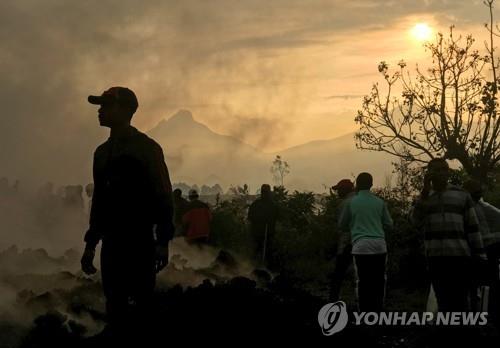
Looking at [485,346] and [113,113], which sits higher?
[113,113]

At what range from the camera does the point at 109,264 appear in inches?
211

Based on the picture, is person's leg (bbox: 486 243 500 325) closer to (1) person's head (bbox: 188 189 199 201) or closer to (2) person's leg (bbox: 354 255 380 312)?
(2) person's leg (bbox: 354 255 380 312)

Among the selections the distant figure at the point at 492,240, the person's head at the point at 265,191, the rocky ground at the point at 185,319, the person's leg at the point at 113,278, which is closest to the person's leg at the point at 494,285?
the distant figure at the point at 492,240

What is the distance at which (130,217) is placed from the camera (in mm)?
5348

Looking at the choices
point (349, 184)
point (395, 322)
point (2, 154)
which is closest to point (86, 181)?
point (2, 154)

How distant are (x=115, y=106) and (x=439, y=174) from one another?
11.4 ft

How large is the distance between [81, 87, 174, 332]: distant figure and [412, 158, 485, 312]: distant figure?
313 centimetres

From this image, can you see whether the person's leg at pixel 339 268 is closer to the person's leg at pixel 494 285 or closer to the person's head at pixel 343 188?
the person's head at pixel 343 188

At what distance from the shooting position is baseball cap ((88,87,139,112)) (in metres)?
5.46

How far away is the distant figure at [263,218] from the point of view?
1709cm

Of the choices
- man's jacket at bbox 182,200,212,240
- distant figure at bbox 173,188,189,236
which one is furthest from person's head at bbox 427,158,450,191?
distant figure at bbox 173,188,189,236

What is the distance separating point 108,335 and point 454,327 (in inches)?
132

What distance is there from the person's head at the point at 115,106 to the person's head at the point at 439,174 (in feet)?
11.0

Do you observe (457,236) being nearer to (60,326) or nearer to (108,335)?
(108,335)
